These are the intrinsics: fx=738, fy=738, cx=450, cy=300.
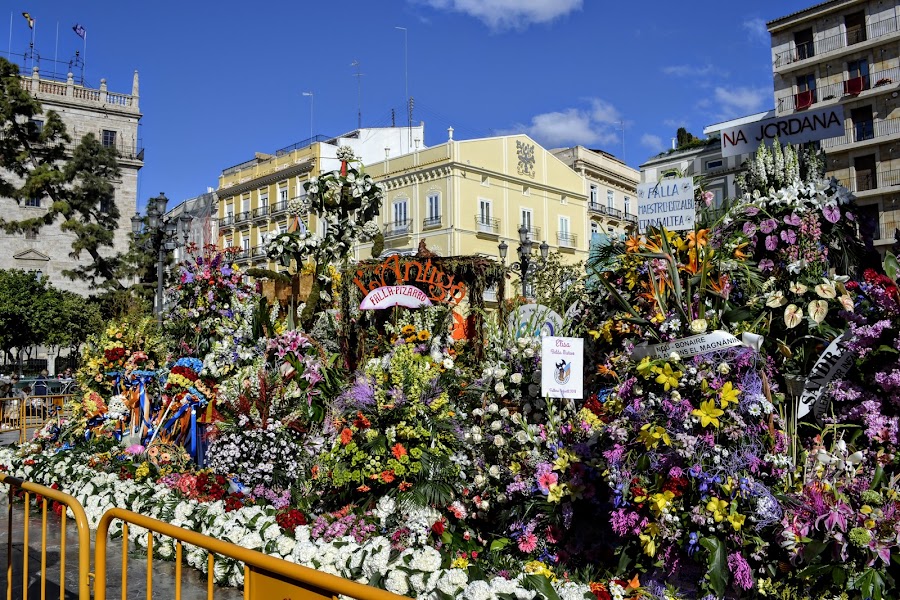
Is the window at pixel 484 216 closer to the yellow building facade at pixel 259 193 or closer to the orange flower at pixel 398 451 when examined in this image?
the yellow building facade at pixel 259 193

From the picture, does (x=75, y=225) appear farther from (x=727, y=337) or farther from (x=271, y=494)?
(x=727, y=337)

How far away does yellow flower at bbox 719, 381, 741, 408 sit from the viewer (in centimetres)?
383

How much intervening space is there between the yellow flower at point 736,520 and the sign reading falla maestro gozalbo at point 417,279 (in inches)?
195

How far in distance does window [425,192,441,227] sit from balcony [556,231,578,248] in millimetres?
7849

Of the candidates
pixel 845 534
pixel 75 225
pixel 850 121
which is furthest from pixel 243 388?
pixel 850 121

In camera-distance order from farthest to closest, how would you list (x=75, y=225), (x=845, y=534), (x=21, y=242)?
(x=21, y=242) → (x=75, y=225) → (x=845, y=534)

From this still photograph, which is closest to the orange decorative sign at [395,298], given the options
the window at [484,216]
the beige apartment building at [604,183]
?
the window at [484,216]

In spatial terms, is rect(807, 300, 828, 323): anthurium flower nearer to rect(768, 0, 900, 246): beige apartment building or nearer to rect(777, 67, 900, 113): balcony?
rect(768, 0, 900, 246): beige apartment building

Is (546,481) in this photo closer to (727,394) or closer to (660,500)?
(660,500)

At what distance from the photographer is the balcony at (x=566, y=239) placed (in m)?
40.1

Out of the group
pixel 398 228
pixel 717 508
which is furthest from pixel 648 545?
pixel 398 228

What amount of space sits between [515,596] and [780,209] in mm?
3075

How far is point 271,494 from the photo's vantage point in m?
6.53

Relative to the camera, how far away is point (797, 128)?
211 inches
